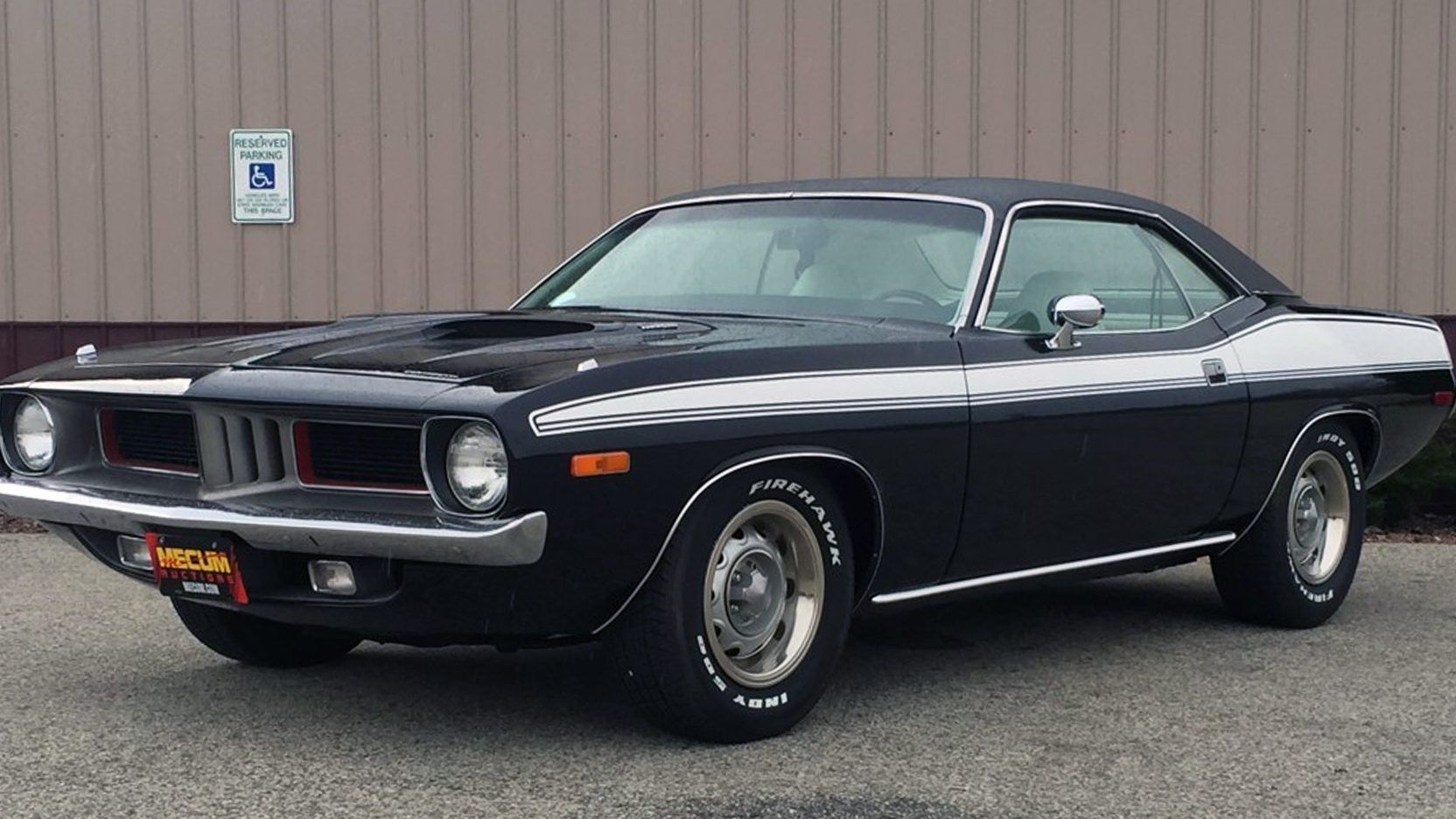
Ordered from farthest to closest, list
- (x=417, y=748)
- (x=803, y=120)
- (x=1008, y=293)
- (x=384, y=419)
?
1. (x=803, y=120)
2. (x=1008, y=293)
3. (x=417, y=748)
4. (x=384, y=419)

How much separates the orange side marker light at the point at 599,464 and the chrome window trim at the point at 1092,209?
1.37 metres

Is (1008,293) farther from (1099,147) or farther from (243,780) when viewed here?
(1099,147)

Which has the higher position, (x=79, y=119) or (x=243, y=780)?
(x=79, y=119)

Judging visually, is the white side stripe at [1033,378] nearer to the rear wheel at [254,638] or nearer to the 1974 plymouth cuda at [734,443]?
the 1974 plymouth cuda at [734,443]

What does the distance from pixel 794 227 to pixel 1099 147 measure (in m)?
5.51

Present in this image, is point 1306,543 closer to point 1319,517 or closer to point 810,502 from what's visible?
point 1319,517

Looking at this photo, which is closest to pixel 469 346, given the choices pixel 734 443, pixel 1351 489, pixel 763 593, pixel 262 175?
pixel 734 443

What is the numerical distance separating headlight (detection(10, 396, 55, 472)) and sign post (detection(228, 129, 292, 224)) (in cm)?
579

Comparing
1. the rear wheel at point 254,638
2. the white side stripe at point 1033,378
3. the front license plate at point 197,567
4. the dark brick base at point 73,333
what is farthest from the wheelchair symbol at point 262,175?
the front license plate at point 197,567

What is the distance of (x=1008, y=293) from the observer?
558cm

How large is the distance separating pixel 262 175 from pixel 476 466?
703 cm

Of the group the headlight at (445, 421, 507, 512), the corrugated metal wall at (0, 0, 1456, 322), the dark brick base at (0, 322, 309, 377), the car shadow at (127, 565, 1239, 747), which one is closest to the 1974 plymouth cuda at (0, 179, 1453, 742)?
the headlight at (445, 421, 507, 512)

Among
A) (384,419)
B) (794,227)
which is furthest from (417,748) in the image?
(794,227)

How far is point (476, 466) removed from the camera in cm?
423
